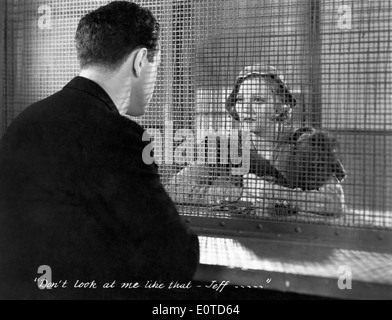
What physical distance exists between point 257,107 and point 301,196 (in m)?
0.19

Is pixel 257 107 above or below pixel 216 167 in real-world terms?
above

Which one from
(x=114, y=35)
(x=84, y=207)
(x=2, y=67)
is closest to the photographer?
(x=84, y=207)

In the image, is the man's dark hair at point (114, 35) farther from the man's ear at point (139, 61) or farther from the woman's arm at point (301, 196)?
the woman's arm at point (301, 196)

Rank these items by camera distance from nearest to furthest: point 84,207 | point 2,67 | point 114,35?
point 84,207
point 114,35
point 2,67

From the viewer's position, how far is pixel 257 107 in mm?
1014

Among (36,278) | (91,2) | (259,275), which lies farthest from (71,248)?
(91,2)

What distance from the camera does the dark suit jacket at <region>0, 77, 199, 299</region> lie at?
91 centimetres

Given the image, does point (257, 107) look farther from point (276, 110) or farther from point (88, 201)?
point (88, 201)

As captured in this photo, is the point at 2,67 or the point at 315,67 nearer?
the point at 315,67

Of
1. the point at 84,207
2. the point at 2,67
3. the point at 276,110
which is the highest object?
the point at 2,67

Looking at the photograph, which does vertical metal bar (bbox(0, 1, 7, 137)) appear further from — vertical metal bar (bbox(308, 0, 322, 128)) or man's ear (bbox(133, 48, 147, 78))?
vertical metal bar (bbox(308, 0, 322, 128))

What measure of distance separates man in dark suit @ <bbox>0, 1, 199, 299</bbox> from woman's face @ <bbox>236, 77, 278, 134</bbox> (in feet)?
0.68

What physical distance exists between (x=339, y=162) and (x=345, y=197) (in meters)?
0.06

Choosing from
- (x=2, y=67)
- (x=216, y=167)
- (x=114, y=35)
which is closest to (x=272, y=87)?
Answer: (x=216, y=167)
